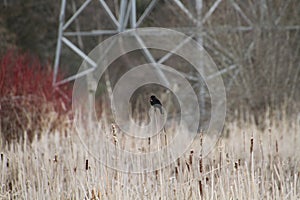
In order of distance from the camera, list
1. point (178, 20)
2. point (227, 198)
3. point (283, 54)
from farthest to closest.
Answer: point (178, 20) → point (283, 54) → point (227, 198)

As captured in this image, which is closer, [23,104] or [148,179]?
[148,179]

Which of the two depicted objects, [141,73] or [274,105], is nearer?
[274,105]

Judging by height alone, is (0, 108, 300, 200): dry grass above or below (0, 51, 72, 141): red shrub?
below

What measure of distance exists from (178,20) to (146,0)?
276 cm

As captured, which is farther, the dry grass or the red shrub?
the red shrub

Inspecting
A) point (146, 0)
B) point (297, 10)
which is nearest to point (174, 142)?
point (297, 10)

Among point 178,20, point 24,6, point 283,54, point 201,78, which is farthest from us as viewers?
point 24,6

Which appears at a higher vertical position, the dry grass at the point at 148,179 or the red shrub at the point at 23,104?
the red shrub at the point at 23,104

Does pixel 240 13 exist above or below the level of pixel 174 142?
Result: above

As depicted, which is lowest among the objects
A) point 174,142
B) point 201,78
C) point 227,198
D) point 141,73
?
point 227,198

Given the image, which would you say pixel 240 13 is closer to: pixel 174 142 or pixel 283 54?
pixel 283 54

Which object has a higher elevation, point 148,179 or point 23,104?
point 23,104

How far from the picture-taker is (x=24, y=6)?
11.1m

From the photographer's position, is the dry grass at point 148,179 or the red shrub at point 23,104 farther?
the red shrub at point 23,104
